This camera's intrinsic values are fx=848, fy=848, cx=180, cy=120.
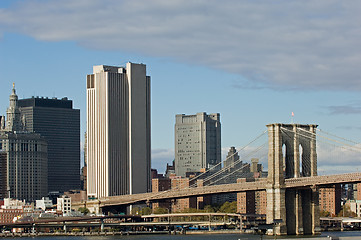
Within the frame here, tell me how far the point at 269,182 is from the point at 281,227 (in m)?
5.98

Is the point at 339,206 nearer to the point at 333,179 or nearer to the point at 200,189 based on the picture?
the point at 200,189

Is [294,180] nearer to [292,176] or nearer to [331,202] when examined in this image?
[292,176]

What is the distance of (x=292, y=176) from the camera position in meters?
109

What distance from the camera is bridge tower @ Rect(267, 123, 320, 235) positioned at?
105 m

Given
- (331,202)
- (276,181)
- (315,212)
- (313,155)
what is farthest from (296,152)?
(331,202)

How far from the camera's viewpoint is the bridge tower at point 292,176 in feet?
343

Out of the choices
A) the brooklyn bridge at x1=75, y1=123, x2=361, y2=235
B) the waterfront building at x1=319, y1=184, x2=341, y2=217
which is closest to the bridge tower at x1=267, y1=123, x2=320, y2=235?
the brooklyn bridge at x1=75, y1=123, x2=361, y2=235

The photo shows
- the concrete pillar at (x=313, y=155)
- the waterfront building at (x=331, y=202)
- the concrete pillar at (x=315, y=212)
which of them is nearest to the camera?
the concrete pillar at (x=315, y=212)

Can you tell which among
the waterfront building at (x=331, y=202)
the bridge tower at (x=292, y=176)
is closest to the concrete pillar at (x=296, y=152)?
the bridge tower at (x=292, y=176)

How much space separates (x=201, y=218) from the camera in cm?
16550

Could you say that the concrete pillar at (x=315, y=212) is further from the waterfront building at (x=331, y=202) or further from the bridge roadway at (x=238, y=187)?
the waterfront building at (x=331, y=202)

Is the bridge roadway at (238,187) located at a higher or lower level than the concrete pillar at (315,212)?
higher

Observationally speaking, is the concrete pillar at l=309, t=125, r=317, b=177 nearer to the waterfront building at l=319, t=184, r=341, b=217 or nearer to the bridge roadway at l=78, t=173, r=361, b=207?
the bridge roadway at l=78, t=173, r=361, b=207

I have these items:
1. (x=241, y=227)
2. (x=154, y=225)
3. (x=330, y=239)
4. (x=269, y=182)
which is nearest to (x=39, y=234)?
(x=154, y=225)
